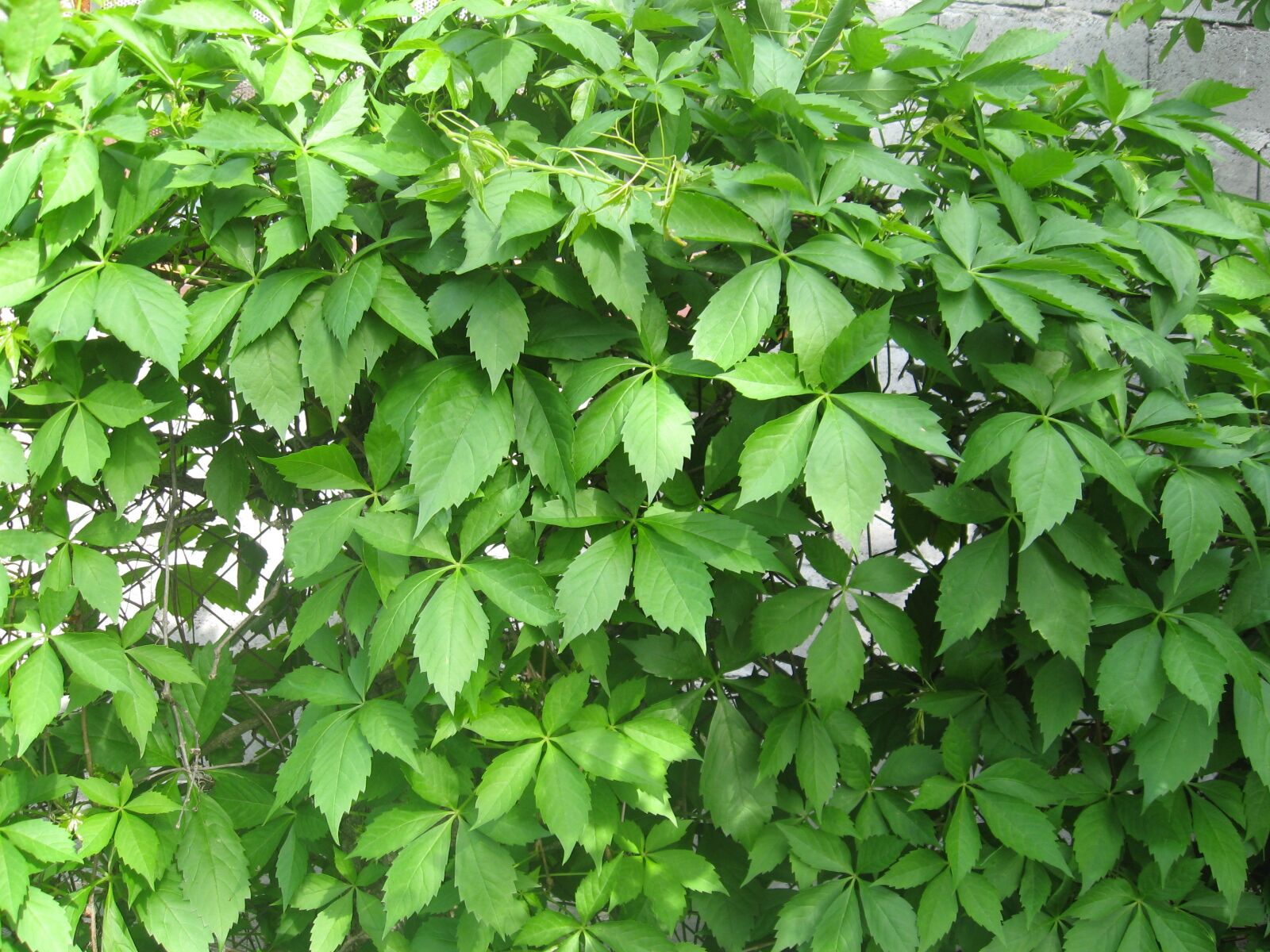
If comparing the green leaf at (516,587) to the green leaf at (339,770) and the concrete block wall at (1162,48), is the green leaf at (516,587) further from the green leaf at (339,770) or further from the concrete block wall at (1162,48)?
the concrete block wall at (1162,48)

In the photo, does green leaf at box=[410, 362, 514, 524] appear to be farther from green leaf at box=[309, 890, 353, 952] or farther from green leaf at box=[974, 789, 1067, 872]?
green leaf at box=[974, 789, 1067, 872]

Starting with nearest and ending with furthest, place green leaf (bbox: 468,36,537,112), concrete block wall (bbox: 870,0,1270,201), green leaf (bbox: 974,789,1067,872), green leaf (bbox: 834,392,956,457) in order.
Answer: green leaf (bbox: 834,392,956,457)
green leaf (bbox: 468,36,537,112)
green leaf (bbox: 974,789,1067,872)
concrete block wall (bbox: 870,0,1270,201)

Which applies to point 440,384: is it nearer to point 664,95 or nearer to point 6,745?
point 664,95

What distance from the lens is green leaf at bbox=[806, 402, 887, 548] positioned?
1.15 m

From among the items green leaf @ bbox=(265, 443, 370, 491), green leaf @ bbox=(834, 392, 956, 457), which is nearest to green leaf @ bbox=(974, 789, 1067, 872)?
green leaf @ bbox=(834, 392, 956, 457)

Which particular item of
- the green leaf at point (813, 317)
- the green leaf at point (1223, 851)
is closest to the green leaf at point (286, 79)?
the green leaf at point (813, 317)

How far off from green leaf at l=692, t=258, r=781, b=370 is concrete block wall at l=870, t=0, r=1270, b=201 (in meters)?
1.67

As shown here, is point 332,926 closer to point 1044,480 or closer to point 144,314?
point 144,314

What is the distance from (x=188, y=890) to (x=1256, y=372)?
152 centimetres

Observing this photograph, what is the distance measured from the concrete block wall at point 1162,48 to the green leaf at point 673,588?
1875 mm

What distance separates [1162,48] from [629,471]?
220 cm

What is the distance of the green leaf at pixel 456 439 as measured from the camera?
1.20m

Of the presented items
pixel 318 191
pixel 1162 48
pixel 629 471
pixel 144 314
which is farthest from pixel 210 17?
pixel 1162 48

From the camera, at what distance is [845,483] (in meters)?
1.15
